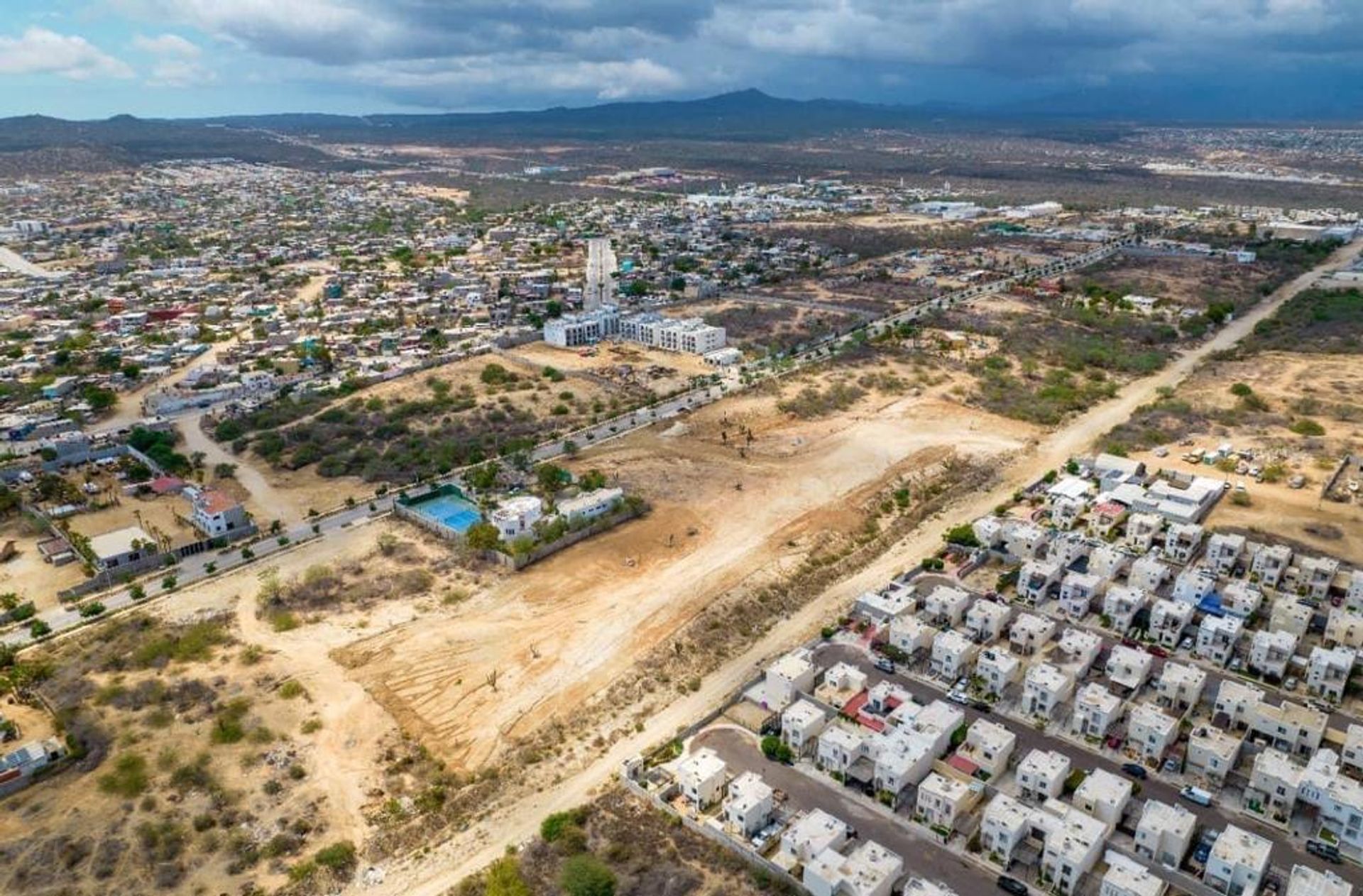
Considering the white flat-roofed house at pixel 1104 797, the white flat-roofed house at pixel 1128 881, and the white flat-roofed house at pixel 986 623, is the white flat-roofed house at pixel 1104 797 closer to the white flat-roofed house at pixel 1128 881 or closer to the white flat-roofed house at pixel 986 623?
the white flat-roofed house at pixel 1128 881

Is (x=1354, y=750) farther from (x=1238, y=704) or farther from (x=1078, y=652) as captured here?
(x=1078, y=652)

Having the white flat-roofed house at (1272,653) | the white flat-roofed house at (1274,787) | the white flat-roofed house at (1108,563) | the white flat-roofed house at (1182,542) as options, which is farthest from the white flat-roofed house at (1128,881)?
the white flat-roofed house at (1182,542)

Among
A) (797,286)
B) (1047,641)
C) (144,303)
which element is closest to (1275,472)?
(1047,641)

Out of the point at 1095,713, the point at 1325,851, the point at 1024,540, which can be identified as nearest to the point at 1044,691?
the point at 1095,713

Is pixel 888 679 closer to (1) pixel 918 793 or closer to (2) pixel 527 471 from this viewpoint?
(1) pixel 918 793

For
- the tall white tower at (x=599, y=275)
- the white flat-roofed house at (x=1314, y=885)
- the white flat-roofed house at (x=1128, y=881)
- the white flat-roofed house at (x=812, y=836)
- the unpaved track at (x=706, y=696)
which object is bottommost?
the unpaved track at (x=706, y=696)

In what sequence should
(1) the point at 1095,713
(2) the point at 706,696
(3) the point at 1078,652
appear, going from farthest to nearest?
(3) the point at 1078,652 → (2) the point at 706,696 → (1) the point at 1095,713
